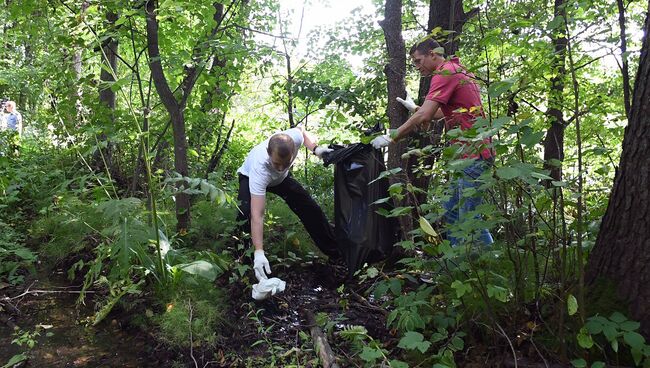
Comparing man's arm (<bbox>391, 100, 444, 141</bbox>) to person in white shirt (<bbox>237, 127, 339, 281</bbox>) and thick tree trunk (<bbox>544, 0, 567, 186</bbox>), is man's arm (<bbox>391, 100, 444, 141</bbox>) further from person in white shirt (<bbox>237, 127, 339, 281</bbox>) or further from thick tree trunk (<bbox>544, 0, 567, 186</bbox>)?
person in white shirt (<bbox>237, 127, 339, 281</bbox>)

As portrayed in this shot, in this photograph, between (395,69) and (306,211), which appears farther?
(306,211)

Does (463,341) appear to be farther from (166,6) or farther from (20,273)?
(20,273)

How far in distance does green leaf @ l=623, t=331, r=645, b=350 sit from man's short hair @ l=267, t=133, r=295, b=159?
96.0 inches

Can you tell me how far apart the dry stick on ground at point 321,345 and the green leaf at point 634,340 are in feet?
4.29

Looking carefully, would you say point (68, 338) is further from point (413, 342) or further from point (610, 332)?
point (610, 332)

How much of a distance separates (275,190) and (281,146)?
723 millimetres

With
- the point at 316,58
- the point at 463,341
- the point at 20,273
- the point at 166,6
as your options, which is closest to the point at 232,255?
the point at 20,273

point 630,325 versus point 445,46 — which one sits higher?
point 445,46

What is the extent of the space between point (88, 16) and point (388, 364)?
3137 millimetres

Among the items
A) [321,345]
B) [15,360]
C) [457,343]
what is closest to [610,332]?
[457,343]

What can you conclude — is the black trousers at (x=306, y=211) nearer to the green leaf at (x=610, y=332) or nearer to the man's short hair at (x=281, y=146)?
the man's short hair at (x=281, y=146)

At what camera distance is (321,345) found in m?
2.66

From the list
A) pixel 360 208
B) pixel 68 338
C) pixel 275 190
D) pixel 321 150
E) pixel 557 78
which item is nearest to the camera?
pixel 68 338

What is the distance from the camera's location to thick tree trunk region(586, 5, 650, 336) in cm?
197
